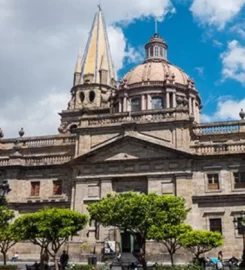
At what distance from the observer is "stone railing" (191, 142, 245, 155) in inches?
1435

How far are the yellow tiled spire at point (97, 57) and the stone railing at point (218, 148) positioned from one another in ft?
76.1

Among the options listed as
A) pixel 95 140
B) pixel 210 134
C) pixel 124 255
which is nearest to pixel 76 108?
pixel 95 140

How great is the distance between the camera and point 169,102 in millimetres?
52375

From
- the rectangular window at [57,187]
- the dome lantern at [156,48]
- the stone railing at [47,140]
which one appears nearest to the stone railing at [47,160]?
the rectangular window at [57,187]

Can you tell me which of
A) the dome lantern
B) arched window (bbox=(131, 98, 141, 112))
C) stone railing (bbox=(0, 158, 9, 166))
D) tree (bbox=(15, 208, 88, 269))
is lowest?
tree (bbox=(15, 208, 88, 269))

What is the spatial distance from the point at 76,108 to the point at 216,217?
25899mm

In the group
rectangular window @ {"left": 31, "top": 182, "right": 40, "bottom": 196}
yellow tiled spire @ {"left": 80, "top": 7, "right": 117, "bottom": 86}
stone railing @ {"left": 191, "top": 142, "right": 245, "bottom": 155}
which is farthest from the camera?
yellow tiled spire @ {"left": 80, "top": 7, "right": 117, "bottom": 86}

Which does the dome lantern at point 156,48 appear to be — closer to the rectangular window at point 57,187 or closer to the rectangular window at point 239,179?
the rectangular window at point 57,187

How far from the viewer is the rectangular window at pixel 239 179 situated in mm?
35625

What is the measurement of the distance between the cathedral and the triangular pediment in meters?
0.08

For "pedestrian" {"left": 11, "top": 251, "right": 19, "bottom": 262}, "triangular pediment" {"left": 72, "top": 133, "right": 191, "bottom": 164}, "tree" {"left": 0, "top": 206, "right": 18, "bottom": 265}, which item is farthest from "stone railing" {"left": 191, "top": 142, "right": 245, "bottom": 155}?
"pedestrian" {"left": 11, "top": 251, "right": 19, "bottom": 262}

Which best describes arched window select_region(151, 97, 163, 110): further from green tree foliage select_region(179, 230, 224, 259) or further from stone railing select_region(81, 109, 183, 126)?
green tree foliage select_region(179, 230, 224, 259)

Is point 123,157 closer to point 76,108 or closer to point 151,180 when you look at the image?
point 151,180

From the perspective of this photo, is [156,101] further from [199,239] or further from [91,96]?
[199,239]
